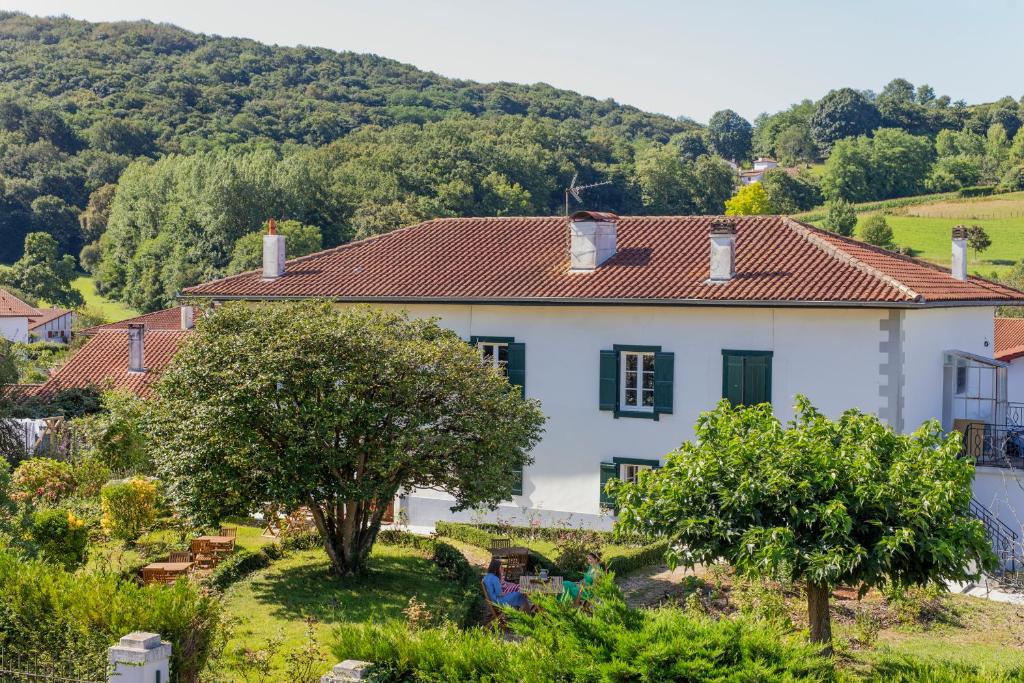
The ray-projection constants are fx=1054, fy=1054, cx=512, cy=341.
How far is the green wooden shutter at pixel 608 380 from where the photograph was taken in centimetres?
2214

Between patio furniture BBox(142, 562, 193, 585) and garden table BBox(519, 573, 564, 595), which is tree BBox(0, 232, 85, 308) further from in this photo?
garden table BBox(519, 573, 564, 595)

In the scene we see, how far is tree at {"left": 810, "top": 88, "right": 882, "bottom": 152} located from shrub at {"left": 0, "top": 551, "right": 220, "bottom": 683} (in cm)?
13466

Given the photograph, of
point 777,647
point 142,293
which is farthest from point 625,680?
point 142,293

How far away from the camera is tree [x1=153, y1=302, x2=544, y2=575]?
15.5 metres

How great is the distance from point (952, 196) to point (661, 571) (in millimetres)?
83117

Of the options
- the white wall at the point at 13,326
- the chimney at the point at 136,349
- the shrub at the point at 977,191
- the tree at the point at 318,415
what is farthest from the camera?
the shrub at the point at 977,191

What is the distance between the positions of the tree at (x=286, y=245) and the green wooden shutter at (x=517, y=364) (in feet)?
159

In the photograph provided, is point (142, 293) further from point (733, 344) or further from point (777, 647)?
point (777, 647)

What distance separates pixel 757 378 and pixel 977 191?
3162 inches

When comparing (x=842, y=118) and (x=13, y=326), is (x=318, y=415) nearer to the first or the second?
(x=13, y=326)

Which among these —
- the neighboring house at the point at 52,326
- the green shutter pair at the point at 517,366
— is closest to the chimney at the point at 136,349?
the green shutter pair at the point at 517,366

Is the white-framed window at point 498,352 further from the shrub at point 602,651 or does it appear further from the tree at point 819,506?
the shrub at point 602,651

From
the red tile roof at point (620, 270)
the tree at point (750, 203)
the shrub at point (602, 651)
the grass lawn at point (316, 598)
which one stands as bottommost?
the grass lawn at point (316, 598)

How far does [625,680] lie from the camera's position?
831 cm
